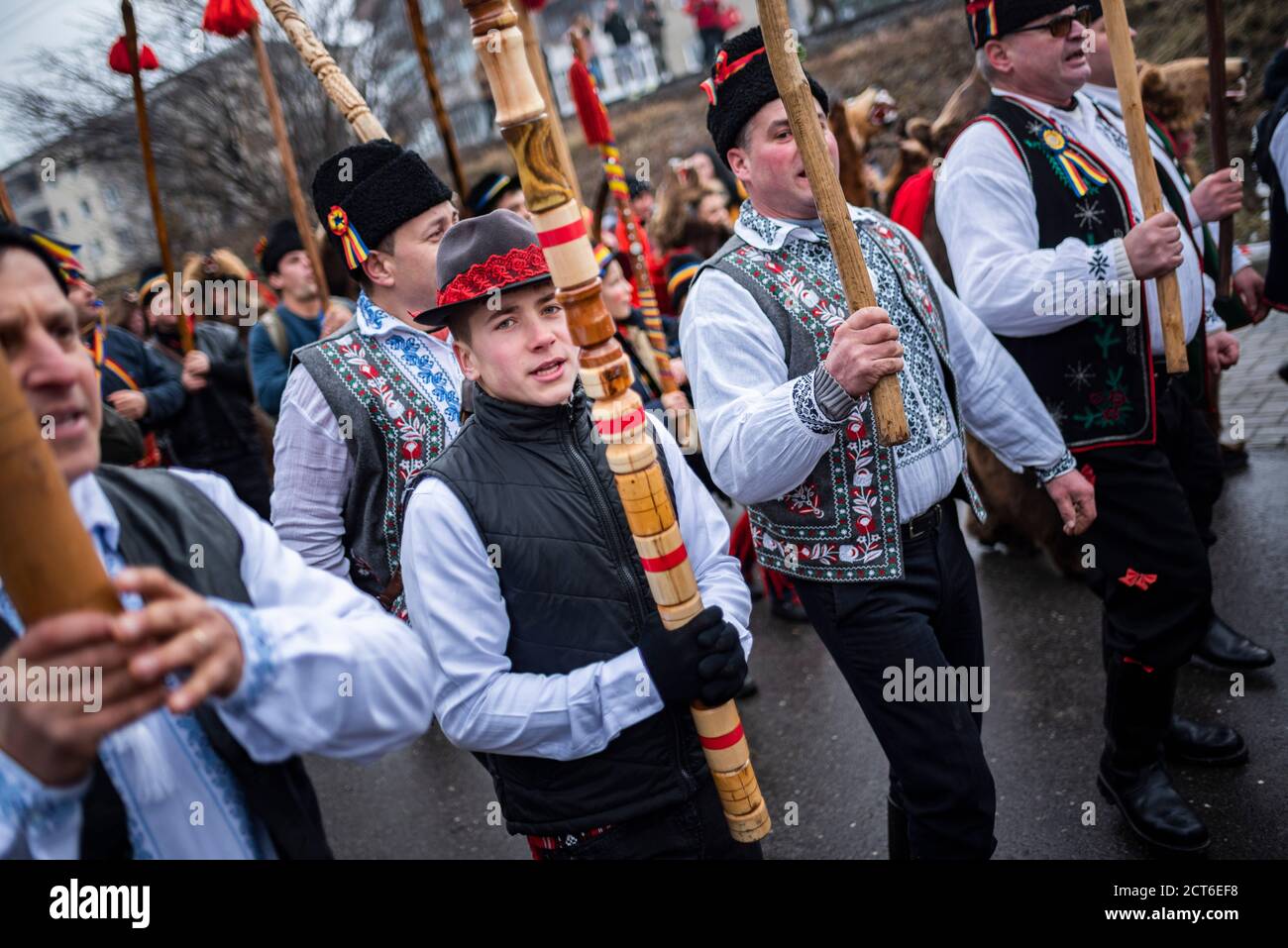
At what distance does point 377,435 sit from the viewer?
2.89 meters

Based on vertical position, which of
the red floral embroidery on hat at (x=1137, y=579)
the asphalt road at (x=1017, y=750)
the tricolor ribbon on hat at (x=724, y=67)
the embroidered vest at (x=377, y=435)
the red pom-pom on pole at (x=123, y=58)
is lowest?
the asphalt road at (x=1017, y=750)

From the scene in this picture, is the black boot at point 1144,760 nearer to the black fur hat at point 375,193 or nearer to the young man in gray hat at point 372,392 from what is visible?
the young man in gray hat at point 372,392

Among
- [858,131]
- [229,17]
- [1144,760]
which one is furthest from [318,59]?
[858,131]

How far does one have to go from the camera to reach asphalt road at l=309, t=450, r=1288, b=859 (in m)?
3.22

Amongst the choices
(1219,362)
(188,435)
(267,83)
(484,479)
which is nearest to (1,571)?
(484,479)

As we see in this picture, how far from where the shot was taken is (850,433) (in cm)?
241

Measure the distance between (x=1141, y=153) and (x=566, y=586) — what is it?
6.24 ft

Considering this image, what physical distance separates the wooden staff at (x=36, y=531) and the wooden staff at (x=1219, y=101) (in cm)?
341

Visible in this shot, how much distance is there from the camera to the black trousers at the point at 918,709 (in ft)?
7.81

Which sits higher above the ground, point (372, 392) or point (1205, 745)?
point (372, 392)

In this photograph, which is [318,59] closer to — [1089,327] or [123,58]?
[123,58]

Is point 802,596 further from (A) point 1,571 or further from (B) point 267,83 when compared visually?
(B) point 267,83

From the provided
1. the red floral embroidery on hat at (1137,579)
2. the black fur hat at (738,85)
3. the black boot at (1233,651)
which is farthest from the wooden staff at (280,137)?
the black boot at (1233,651)
